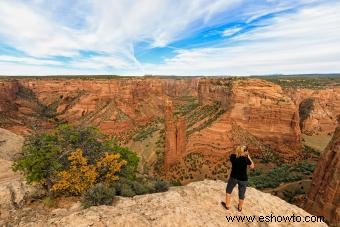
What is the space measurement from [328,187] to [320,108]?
56722 millimetres

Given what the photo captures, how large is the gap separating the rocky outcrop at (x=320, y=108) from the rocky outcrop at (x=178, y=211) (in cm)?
6001

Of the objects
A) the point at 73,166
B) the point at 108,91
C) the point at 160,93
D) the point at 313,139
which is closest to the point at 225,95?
the point at 313,139

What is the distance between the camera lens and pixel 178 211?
37.2ft

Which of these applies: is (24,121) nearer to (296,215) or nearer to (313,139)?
(313,139)

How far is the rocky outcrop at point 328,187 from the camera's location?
22484mm

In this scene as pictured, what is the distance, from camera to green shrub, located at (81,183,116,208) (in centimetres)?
1211

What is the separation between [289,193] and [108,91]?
65282mm

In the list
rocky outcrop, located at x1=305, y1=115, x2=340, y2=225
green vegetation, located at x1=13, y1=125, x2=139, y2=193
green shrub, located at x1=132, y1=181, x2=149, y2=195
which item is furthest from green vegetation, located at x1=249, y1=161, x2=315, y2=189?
green shrub, located at x1=132, y1=181, x2=149, y2=195

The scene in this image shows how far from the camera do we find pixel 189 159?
144ft

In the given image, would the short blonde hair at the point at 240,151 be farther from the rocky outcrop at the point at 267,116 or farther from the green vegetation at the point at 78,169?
the rocky outcrop at the point at 267,116

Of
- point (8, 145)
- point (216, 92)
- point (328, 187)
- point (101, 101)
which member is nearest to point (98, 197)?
point (328, 187)

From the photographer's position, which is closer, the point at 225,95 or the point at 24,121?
the point at 225,95

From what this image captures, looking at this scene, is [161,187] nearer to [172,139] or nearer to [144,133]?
[172,139]

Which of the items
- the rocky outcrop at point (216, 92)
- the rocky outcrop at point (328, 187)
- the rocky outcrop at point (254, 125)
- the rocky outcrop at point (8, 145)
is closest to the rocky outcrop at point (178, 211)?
the rocky outcrop at point (328, 187)
